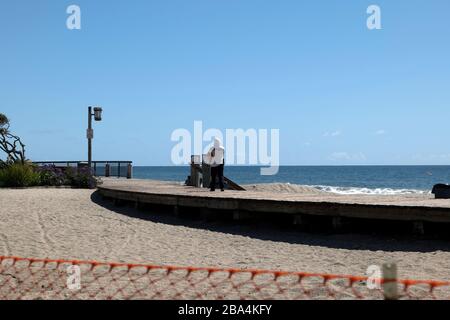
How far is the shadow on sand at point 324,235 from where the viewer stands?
9305 millimetres

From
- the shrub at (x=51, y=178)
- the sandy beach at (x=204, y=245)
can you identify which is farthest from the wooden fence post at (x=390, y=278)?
the shrub at (x=51, y=178)

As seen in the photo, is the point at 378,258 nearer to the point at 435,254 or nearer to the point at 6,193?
the point at 435,254

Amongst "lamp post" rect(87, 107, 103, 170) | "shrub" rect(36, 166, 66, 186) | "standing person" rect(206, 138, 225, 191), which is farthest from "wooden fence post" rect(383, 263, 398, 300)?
"lamp post" rect(87, 107, 103, 170)

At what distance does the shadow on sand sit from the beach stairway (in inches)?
194

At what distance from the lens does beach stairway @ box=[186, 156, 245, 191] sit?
18656 millimetres

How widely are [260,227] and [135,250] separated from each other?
342 cm

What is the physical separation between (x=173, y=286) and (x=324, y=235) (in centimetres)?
476

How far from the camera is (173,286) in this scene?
21.7ft

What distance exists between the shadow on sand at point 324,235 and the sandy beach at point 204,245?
2 cm

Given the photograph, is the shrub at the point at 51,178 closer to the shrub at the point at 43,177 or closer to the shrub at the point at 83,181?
the shrub at the point at 43,177

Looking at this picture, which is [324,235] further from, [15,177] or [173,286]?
[15,177]

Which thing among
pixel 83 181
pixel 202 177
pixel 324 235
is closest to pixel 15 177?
pixel 83 181

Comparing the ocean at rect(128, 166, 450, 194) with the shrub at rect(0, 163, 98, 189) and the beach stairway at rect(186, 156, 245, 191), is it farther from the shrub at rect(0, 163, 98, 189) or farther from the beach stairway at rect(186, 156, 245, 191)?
the beach stairway at rect(186, 156, 245, 191)
